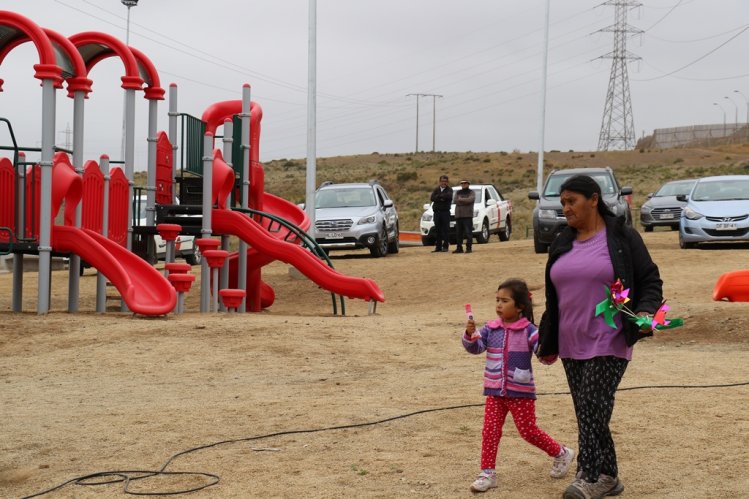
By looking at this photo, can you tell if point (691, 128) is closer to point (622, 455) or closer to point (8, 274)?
point (8, 274)

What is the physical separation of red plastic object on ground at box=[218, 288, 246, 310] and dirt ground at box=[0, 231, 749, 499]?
61 cm

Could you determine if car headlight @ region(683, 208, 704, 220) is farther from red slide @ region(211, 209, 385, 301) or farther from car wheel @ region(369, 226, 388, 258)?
red slide @ region(211, 209, 385, 301)

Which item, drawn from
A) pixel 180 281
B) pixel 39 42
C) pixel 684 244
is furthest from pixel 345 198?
pixel 39 42

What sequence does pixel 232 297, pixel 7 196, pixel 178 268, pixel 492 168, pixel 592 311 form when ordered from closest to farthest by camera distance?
1. pixel 592 311
2. pixel 7 196
3. pixel 178 268
4. pixel 232 297
5. pixel 492 168

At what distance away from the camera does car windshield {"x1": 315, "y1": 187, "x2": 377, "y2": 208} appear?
27.6 meters

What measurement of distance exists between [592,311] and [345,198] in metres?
21.8

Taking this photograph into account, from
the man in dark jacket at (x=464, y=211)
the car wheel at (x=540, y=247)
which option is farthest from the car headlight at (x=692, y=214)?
the man in dark jacket at (x=464, y=211)

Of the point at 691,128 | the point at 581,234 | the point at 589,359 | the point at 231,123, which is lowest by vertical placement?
the point at 589,359

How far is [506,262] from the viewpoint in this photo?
79.5ft

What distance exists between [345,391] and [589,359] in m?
4.26

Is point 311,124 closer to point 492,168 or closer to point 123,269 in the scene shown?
point 123,269

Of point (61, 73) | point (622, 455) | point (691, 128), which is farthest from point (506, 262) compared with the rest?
point (691, 128)

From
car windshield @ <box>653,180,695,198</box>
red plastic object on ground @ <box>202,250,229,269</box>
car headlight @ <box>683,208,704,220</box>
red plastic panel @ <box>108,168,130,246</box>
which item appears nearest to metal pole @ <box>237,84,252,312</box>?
red plastic object on ground @ <box>202,250,229,269</box>

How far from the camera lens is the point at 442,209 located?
28.0 m
